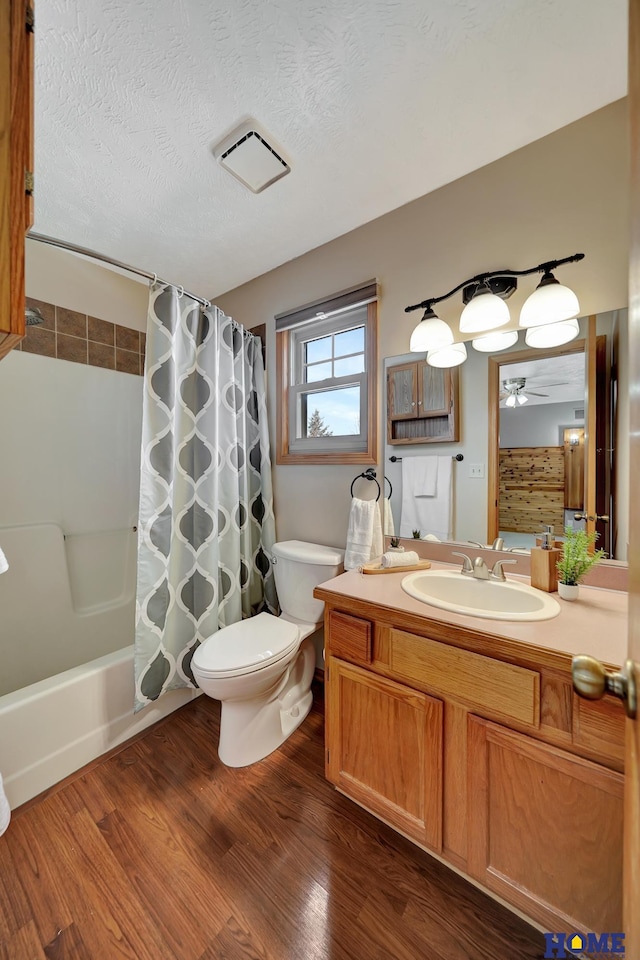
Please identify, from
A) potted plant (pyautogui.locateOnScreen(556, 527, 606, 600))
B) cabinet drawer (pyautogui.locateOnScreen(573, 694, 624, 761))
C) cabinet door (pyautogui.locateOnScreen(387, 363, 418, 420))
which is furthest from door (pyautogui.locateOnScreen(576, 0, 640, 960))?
cabinet door (pyautogui.locateOnScreen(387, 363, 418, 420))

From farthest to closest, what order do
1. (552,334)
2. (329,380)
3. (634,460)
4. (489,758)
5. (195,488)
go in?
1. (329,380)
2. (195,488)
3. (552,334)
4. (489,758)
5. (634,460)

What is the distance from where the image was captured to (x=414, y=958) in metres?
0.86

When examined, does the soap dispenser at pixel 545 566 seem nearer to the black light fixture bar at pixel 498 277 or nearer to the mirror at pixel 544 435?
the mirror at pixel 544 435

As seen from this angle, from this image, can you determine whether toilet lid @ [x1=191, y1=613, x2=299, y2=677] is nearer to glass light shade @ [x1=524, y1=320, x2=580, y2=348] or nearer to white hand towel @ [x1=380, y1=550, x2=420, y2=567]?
white hand towel @ [x1=380, y1=550, x2=420, y2=567]

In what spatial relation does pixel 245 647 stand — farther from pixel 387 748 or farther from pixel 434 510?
pixel 434 510

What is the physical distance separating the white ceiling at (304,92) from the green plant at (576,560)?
4.69 feet

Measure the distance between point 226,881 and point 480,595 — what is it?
1.16 meters


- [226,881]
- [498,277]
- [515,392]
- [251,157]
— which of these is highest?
[251,157]

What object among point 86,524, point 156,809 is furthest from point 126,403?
point 156,809

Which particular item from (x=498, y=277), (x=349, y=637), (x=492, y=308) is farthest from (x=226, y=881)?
(x=498, y=277)

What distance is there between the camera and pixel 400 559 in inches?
54.2

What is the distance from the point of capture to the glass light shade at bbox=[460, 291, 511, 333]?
1291 millimetres

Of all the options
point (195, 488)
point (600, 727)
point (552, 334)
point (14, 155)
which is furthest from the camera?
point (195, 488)

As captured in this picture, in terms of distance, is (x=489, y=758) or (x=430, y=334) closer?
(x=489, y=758)
